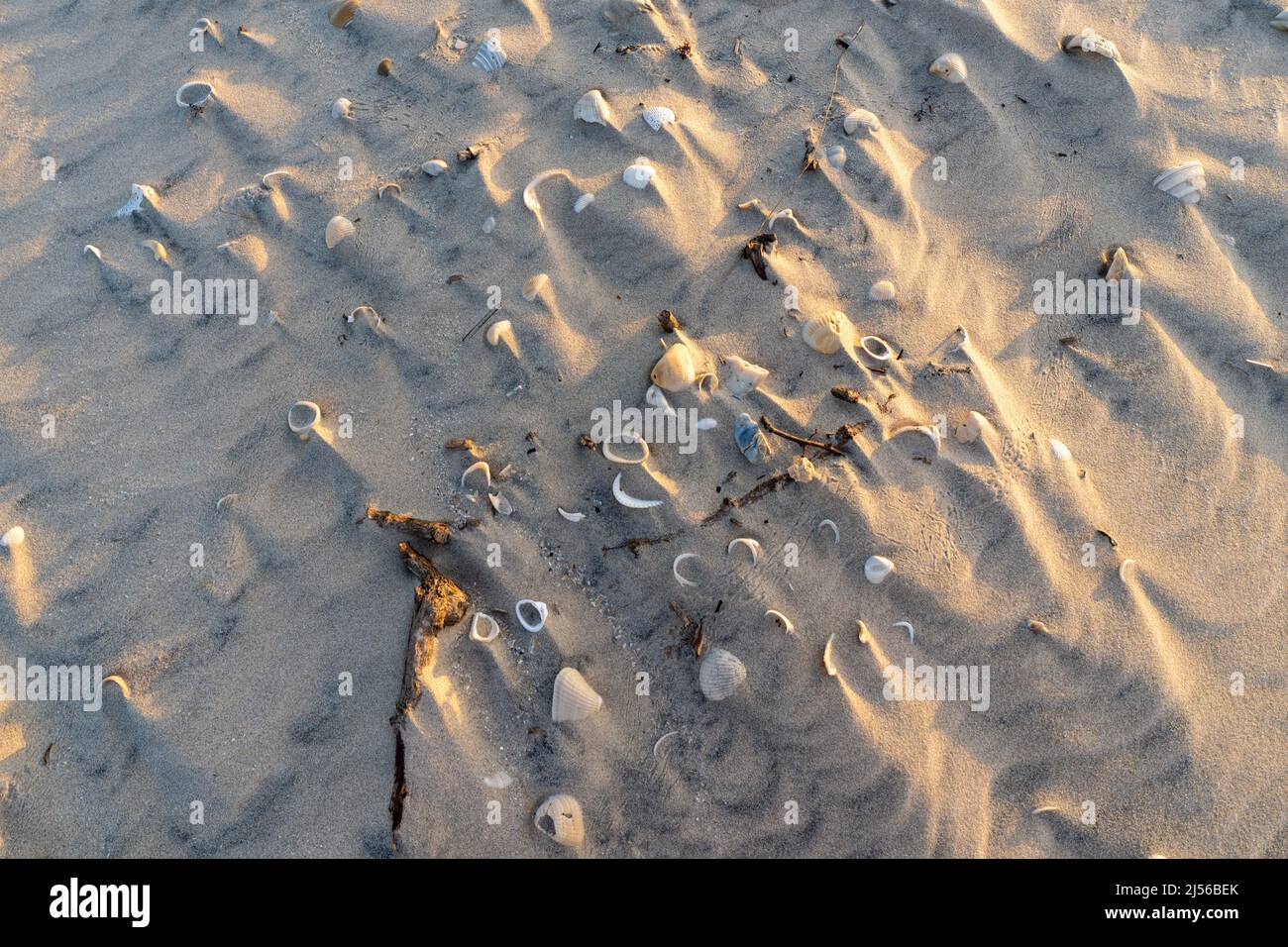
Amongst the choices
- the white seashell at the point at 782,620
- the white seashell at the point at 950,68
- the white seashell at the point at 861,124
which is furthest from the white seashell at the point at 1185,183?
the white seashell at the point at 782,620

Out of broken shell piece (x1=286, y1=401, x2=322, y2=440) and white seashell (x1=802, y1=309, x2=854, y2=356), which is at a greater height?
white seashell (x1=802, y1=309, x2=854, y2=356)

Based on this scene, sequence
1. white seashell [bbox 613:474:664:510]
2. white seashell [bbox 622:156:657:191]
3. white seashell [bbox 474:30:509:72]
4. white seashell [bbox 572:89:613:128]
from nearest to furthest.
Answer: white seashell [bbox 613:474:664:510] < white seashell [bbox 622:156:657:191] < white seashell [bbox 572:89:613:128] < white seashell [bbox 474:30:509:72]

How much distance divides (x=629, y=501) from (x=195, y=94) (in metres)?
2.89

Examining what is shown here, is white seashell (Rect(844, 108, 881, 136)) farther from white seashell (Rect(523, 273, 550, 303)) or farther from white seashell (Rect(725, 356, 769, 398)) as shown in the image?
white seashell (Rect(523, 273, 550, 303))

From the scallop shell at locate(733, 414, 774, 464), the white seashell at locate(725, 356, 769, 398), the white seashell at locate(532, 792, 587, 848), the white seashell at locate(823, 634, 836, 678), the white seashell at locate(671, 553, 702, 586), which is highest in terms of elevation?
the white seashell at locate(725, 356, 769, 398)

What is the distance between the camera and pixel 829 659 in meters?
2.78

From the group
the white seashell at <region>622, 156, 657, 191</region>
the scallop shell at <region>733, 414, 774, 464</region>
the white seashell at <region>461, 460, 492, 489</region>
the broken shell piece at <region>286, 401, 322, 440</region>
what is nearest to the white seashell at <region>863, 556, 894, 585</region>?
the scallop shell at <region>733, 414, 774, 464</region>

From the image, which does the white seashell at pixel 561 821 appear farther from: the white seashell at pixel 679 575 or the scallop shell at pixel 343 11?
the scallop shell at pixel 343 11

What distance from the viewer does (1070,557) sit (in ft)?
9.68

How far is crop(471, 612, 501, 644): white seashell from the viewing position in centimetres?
280

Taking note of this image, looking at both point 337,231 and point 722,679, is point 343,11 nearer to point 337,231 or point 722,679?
point 337,231

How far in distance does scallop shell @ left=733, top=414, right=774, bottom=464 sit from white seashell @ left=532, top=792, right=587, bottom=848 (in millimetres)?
1372

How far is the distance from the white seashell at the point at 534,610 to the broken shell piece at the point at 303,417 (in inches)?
42.2
